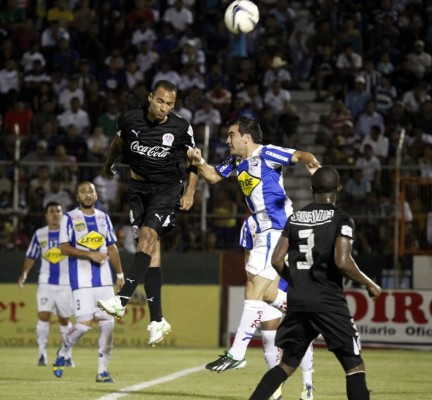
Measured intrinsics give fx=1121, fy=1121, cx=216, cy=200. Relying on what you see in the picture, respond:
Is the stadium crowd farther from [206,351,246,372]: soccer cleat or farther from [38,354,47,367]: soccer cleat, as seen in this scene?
[206,351,246,372]: soccer cleat

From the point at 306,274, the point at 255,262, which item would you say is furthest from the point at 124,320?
the point at 306,274

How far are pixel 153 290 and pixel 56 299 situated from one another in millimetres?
6492

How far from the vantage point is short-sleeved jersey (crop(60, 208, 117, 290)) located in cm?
1484

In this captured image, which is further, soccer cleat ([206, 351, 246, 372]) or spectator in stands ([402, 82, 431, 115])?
spectator in stands ([402, 82, 431, 115])

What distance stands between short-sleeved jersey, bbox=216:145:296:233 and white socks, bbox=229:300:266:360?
756 millimetres

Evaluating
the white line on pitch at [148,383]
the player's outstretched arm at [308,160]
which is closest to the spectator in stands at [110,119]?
the white line on pitch at [148,383]

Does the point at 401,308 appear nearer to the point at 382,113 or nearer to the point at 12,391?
the point at 382,113

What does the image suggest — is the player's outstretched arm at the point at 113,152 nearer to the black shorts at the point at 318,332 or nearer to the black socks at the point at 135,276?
the black socks at the point at 135,276

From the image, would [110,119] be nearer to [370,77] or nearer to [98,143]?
Answer: [98,143]

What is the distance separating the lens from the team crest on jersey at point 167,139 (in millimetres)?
11562

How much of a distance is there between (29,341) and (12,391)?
29.9 ft

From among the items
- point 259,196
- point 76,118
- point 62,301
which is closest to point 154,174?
point 259,196

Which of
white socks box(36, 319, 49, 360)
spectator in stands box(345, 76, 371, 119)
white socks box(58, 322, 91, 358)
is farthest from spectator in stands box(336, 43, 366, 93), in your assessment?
white socks box(58, 322, 91, 358)

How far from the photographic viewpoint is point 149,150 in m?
11.5
